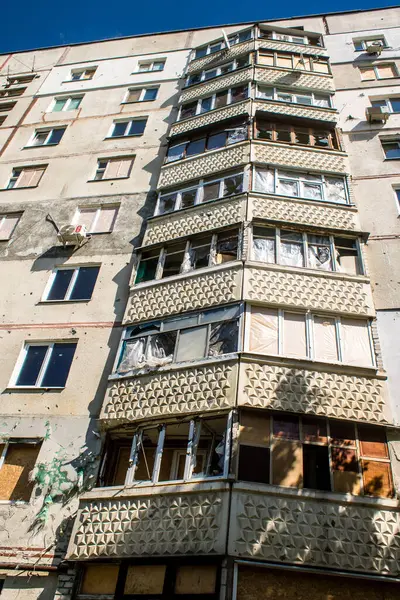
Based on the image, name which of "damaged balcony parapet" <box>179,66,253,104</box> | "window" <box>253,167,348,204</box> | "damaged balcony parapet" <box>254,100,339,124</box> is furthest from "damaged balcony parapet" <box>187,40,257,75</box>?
"window" <box>253,167,348,204</box>

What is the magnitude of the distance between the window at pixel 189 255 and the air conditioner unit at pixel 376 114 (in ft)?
26.9

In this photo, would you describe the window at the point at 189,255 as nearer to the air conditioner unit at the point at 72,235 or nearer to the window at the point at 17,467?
the air conditioner unit at the point at 72,235

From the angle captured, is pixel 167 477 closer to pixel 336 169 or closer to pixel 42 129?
pixel 336 169

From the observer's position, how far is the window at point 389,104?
17.6m

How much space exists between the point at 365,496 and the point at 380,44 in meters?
19.5

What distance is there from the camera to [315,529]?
24.7 feet

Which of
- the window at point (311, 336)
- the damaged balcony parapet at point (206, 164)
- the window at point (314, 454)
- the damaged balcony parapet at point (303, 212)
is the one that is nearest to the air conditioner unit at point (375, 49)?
the damaged balcony parapet at point (206, 164)

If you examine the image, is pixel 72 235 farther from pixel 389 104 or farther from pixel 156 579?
pixel 389 104

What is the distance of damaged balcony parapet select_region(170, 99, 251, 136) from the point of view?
54.3ft

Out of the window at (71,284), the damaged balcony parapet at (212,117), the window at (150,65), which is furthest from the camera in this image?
the window at (150,65)

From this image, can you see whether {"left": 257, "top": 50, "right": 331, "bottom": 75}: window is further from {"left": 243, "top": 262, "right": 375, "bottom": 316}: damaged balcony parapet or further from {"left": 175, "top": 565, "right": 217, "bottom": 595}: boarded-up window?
{"left": 175, "top": 565, "right": 217, "bottom": 595}: boarded-up window

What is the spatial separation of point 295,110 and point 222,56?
627cm

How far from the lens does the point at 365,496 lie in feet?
26.0

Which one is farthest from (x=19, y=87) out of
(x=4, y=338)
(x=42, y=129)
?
(x=4, y=338)
